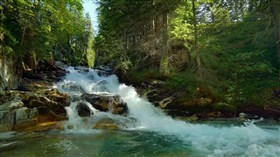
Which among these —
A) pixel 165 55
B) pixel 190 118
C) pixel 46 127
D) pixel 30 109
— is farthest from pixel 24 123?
pixel 165 55

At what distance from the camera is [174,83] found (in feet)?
54.5

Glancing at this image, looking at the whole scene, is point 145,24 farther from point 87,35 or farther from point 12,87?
point 87,35

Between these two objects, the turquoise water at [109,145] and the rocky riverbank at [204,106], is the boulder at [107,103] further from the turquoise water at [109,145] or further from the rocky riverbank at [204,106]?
the turquoise water at [109,145]

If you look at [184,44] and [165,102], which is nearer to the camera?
[165,102]

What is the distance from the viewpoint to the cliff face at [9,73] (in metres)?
15.1

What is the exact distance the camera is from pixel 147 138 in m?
10.6

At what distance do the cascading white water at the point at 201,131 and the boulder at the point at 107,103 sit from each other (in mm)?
485

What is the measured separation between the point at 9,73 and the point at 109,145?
32.7 ft

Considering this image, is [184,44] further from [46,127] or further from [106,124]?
[46,127]

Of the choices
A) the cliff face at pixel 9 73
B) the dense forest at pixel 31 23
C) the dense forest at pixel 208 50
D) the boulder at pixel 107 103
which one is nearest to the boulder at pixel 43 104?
the cliff face at pixel 9 73

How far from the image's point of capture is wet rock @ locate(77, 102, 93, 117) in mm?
13859

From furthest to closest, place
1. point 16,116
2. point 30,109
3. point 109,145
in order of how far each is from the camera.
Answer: point 30,109, point 16,116, point 109,145

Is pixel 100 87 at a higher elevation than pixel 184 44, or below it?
below

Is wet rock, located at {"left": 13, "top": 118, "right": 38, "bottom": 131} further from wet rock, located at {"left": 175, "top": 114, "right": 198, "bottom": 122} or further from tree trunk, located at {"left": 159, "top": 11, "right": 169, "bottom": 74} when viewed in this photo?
tree trunk, located at {"left": 159, "top": 11, "right": 169, "bottom": 74}
